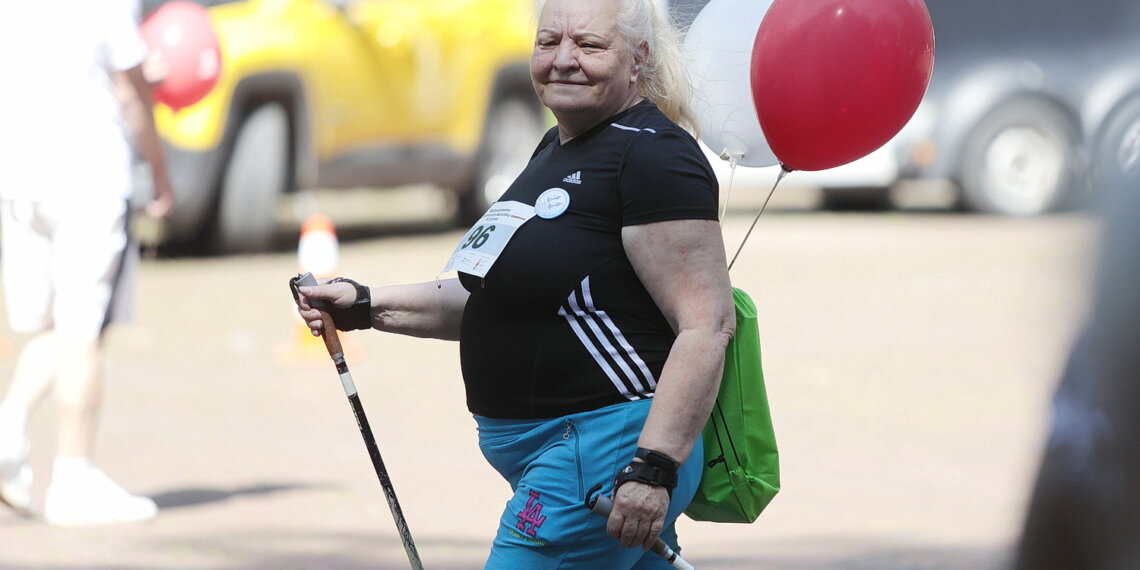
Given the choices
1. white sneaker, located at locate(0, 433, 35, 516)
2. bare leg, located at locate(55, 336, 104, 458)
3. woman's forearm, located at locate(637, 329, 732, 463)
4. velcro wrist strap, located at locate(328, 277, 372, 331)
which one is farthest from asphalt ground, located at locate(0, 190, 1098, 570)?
velcro wrist strap, located at locate(328, 277, 372, 331)

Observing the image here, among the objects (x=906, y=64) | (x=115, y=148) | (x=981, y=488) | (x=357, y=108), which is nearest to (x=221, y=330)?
(x=357, y=108)

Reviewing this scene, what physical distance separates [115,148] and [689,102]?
2923 millimetres

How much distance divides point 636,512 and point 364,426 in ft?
2.21

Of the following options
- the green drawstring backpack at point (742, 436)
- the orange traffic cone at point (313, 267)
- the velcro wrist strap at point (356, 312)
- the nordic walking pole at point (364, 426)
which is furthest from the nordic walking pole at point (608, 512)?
the orange traffic cone at point (313, 267)

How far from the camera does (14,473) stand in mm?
5203

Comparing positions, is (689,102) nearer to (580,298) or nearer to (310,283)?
(580,298)

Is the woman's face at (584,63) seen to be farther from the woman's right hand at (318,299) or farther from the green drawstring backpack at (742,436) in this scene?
the woman's right hand at (318,299)

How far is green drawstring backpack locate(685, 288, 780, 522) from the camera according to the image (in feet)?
9.89

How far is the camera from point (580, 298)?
2918mm

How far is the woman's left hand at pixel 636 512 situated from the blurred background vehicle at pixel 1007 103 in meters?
11.4

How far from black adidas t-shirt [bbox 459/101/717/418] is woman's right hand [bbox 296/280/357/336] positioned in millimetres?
442

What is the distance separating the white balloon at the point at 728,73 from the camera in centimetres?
340

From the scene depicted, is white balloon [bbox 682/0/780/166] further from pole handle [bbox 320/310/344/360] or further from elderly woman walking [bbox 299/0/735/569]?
pole handle [bbox 320/310/344/360]

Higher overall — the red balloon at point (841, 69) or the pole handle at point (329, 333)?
the red balloon at point (841, 69)
